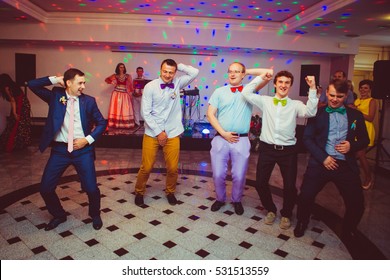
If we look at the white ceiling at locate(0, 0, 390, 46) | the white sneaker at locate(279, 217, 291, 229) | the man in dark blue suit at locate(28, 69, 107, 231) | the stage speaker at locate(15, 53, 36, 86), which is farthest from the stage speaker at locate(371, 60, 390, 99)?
the stage speaker at locate(15, 53, 36, 86)

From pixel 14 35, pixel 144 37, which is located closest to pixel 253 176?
pixel 144 37

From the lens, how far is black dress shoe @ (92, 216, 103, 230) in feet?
9.91

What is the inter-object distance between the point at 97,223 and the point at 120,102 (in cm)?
529

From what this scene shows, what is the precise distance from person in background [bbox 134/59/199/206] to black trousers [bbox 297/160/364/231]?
1.44m

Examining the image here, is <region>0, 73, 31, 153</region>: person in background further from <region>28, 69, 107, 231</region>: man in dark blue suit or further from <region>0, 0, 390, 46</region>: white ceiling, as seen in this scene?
<region>28, 69, 107, 231</region>: man in dark blue suit

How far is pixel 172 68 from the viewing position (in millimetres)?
3348

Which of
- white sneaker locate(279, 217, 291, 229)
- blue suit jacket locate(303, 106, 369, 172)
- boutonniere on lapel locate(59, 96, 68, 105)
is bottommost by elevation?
white sneaker locate(279, 217, 291, 229)

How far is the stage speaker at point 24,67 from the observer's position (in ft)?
23.5

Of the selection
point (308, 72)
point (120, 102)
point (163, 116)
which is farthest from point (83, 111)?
point (308, 72)

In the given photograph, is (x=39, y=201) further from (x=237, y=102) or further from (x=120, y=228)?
(x=237, y=102)

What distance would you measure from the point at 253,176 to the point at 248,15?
375cm

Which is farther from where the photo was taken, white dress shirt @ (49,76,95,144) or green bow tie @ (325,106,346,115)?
white dress shirt @ (49,76,95,144)

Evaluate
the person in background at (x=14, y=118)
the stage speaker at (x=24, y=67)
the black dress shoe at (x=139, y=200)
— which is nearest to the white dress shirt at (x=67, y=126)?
the black dress shoe at (x=139, y=200)

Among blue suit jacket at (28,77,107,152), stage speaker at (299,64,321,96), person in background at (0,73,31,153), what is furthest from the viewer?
stage speaker at (299,64,321,96)
